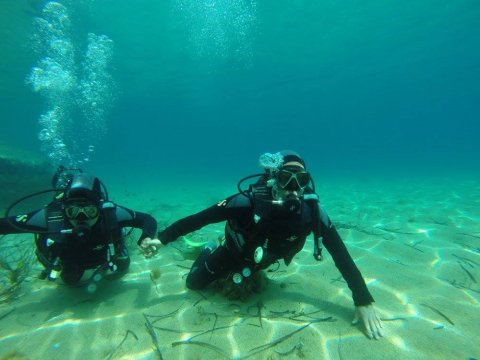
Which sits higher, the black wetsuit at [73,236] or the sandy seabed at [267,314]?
the black wetsuit at [73,236]

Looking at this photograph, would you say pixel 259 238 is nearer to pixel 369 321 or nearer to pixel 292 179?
pixel 292 179

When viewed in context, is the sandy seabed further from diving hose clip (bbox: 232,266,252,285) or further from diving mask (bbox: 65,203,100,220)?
diving mask (bbox: 65,203,100,220)

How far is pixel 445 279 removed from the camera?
14.8 feet

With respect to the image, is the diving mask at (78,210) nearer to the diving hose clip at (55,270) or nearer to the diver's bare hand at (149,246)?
the diving hose clip at (55,270)

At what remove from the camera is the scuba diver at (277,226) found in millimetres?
3564

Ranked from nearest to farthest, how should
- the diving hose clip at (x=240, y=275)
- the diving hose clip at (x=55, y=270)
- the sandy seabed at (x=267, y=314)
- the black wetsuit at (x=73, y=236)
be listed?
the sandy seabed at (x=267, y=314)
the diving hose clip at (x=240, y=275)
the diving hose clip at (x=55, y=270)
the black wetsuit at (x=73, y=236)

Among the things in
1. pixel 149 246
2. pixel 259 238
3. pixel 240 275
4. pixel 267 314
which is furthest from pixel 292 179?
pixel 149 246

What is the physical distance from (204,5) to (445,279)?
3289 cm

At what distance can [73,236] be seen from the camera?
13.1 feet

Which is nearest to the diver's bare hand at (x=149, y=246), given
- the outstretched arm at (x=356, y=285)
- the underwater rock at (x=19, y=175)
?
the outstretched arm at (x=356, y=285)

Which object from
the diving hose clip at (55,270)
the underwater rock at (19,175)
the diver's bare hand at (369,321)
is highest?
the underwater rock at (19,175)

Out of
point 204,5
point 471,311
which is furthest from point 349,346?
point 204,5

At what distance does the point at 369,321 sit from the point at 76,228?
13.1ft

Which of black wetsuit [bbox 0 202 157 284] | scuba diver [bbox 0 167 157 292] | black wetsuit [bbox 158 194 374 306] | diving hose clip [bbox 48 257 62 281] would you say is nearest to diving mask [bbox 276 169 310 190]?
black wetsuit [bbox 158 194 374 306]
